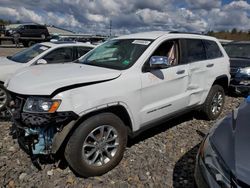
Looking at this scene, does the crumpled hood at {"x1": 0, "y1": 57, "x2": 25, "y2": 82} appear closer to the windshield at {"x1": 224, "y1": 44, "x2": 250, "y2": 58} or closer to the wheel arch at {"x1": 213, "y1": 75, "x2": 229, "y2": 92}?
the wheel arch at {"x1": 213, "y1": 75, "x2": 229, "y2": 92}

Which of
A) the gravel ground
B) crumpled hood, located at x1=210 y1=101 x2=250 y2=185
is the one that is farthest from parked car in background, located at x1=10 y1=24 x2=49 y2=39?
crumpled hood, located at x1=210 y1=101 x2=250 y2=185

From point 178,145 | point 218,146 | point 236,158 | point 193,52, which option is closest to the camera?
point 236,158

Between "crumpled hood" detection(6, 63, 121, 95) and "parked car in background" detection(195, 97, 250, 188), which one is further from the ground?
"crumpled hood" detection(6, 63, 121, 95)

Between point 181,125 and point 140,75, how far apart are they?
2.11m

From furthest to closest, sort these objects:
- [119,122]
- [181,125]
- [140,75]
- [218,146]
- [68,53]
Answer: [68,53] → [181,125] → [140,75] → [119,122] → [218,146]

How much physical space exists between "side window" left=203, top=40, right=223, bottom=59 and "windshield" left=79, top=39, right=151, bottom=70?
5.76ft

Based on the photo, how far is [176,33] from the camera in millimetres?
4645

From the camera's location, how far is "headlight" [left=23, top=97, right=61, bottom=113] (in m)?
2.92

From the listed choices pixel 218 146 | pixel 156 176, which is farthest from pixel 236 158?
pixel 156 176

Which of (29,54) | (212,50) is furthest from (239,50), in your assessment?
(29,54)

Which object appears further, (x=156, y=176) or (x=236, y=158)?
(x=156, y=176)

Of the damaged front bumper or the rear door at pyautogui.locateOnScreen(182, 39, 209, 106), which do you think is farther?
the rear door at pyautogui.locateOnScreen(182, 39, 209, 106)

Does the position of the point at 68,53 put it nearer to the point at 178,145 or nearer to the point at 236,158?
the point at 178,145

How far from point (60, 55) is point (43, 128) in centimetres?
435
